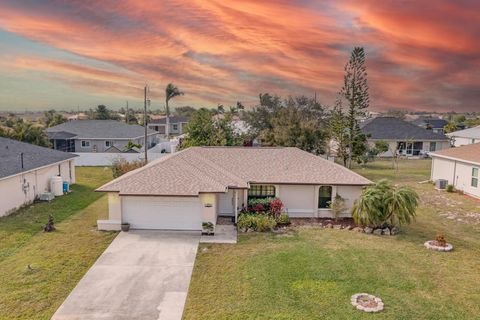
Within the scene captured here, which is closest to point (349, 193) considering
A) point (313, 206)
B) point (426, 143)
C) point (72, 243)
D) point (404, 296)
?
point (313, 206)

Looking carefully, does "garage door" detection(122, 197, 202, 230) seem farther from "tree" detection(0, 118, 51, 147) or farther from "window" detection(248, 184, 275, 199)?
"tree" detection(0, 118, 51, 147)

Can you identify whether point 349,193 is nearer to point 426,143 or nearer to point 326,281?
point 326,281

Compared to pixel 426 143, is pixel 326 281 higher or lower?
lower

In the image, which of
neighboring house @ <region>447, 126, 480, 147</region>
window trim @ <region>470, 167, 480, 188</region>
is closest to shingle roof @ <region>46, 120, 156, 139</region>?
window trim @ <region>470, 167, 480, 188</region>

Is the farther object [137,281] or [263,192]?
[263,192]

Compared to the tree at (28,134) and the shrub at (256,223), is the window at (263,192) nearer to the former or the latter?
the shrub at (256,223)

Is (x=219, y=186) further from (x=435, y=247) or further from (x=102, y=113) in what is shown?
(x=102, y=113)

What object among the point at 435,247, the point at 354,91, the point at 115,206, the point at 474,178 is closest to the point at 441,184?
the point at 474,178
